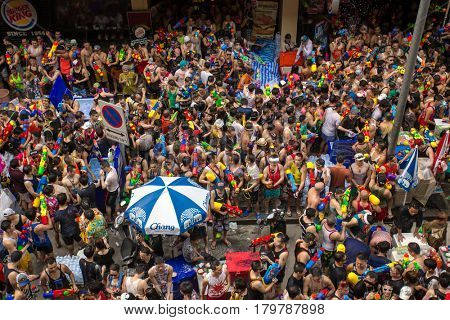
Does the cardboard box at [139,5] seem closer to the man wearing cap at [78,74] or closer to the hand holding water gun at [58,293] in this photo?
the man wearing cap at [78,74]

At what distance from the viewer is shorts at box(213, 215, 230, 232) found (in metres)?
9.49

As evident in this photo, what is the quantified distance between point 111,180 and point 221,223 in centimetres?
231

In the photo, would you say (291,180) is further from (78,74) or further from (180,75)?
(78,74)

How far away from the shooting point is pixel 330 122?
445 inches

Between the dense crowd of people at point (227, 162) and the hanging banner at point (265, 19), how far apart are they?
2.91 m

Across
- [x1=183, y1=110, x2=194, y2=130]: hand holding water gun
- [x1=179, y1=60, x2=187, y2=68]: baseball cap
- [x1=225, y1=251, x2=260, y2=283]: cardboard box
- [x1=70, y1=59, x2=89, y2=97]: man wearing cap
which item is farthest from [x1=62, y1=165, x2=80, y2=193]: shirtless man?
[x1=70, y1=59, x2=89, y2=97]: man wearing cap

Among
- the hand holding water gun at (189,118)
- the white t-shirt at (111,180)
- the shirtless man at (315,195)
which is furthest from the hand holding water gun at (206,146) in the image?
the shirtless man at (315,195)

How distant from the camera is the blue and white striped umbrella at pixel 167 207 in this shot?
26.4 ft

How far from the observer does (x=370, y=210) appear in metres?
8.84

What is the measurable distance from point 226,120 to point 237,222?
261 cm

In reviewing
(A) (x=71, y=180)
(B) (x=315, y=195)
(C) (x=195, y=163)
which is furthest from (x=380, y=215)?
(A) (x=71, y=180)

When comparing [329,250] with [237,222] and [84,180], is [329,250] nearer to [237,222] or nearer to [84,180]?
[237,222]

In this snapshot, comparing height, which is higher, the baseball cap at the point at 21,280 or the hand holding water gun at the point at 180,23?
the hand holding water gun at the point at 180,23
